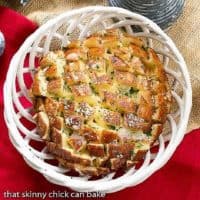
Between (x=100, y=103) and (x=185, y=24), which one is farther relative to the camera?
(x=185, y=24)

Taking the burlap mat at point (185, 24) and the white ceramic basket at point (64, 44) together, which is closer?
the white ceramic basket at point (64, 44)

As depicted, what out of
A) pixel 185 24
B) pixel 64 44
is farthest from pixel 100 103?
pixel 185 24

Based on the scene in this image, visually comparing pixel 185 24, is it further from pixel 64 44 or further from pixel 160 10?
pixel 64 44

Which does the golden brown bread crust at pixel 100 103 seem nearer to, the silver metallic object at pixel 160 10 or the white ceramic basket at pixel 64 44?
the white ceramic basket at pixel 64 44

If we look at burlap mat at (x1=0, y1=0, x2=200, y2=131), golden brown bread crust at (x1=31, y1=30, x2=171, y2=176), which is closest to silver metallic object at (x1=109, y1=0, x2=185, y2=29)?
burlap mat at (x1=0, y1=0, x2=200, y2=131)

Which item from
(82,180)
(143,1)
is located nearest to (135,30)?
(143,1)

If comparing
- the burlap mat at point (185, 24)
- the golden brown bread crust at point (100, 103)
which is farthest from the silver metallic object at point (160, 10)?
the golden brown bread crust at point (100, 103)
